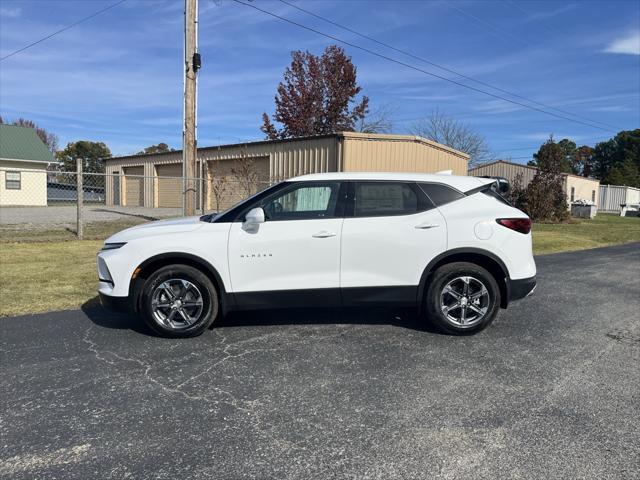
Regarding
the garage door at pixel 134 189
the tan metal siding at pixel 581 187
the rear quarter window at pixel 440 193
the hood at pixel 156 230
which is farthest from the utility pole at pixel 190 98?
the tan metal siding at pixel 581 187

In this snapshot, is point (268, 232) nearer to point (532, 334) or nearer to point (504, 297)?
point (504, 297)

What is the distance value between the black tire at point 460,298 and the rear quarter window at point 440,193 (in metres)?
0.67

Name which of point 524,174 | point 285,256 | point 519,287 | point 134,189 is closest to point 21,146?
point 134,189

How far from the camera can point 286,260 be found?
4918 mm

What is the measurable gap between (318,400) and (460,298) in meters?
2.19

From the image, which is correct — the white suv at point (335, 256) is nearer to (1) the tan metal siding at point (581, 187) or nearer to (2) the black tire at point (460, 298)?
(2) the black tire at point (460, 298)

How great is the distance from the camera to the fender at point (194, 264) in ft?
16.1

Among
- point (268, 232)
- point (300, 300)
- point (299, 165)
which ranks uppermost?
point (299, 165)

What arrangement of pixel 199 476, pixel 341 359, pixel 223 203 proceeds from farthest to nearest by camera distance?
pixel 223 203
pixel 341 359
pixel 199 476

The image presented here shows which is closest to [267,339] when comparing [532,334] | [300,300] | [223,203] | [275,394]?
[300,300]

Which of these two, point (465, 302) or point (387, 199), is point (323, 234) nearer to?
point (387, 199)

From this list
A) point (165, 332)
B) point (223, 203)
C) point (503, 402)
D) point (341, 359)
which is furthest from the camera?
point (223, 203)

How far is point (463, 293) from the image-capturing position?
16.8 feet

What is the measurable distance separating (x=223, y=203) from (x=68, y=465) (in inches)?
900
